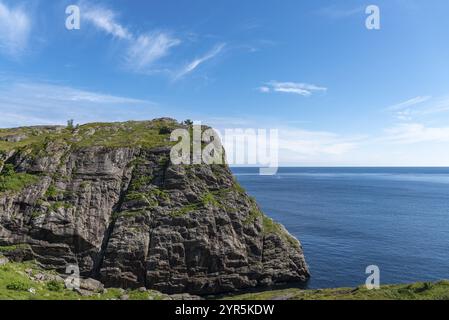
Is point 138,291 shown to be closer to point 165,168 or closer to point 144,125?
point 165,168

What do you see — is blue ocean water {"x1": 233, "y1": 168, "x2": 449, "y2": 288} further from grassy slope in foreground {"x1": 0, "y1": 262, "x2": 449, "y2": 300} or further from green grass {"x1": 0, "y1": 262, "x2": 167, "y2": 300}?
green grass {"x1": 0, "y1": 262, "x2": 167, "y2": 300}

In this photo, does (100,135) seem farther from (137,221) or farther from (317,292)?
(317,292)

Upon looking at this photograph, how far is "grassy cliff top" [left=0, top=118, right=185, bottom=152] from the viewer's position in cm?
8681

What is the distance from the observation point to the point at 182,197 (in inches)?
3009

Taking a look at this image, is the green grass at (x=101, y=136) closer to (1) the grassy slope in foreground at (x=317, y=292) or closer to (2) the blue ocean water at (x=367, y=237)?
(1) the grassy slope in foreground at (x=317, y=292)

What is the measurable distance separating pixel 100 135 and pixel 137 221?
30616 millimetres

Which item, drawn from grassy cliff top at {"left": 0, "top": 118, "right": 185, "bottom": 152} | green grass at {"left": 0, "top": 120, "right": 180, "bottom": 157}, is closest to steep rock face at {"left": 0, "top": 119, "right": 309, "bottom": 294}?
green grass at {"left": 0, "top": 120, "right": 180, "bottom": 157}

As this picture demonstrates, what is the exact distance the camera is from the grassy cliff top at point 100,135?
3418 inches

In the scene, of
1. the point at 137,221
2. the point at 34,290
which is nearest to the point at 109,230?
the point at 137,221

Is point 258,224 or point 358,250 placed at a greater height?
point 258,224

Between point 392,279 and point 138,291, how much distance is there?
50.7m

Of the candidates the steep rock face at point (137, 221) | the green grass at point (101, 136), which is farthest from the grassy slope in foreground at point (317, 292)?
the green grass at point (101, 136)

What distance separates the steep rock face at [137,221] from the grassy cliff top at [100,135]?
112cm
